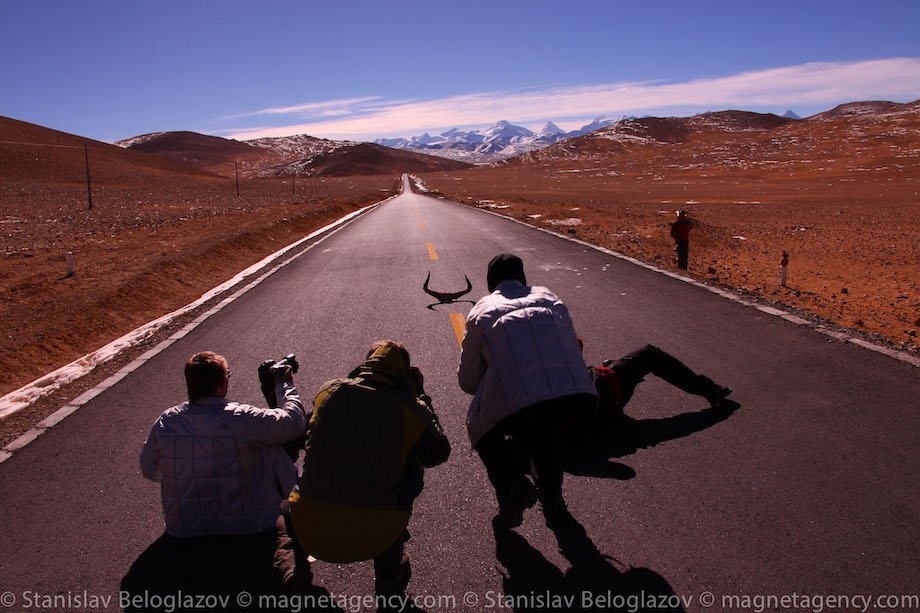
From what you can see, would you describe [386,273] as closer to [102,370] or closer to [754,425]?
[102,370]

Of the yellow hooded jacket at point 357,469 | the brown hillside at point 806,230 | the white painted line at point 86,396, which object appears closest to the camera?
the yellow hooded jacket at point 357,469

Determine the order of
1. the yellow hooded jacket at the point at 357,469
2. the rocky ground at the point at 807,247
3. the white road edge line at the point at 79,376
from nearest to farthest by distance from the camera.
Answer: the yellow hooded jacket at the point at 357,469
the white road edge line at the point at 79,376
the rocky ground at the point at 807,247

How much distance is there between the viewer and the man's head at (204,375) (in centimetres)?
313

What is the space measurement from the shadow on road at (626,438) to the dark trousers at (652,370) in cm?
22

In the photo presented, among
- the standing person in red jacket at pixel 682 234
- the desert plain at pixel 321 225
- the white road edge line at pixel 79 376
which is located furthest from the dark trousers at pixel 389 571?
the standing person in red jacket at pixel 682 234

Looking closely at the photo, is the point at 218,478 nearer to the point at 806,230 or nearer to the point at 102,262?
the point at 102,262

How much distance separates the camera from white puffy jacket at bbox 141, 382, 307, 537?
3.14 meters

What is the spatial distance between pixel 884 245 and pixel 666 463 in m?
17.1

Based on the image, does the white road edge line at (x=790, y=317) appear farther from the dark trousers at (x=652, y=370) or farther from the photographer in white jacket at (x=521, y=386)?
the photographer in white jacket at (x=521, y=386)

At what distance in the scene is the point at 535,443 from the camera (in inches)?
136

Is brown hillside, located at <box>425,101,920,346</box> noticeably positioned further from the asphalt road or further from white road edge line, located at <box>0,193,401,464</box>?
white road edge line, located at <box>0,193,401,464</box>

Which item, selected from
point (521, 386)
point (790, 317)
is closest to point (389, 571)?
point (521, 386)

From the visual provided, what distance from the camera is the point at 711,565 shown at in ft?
10.7

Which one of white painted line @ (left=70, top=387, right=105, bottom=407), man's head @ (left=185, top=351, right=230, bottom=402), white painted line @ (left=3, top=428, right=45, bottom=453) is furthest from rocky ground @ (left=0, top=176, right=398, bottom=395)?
man's head @ (left=185, top=351, right=230, bottom=402)
